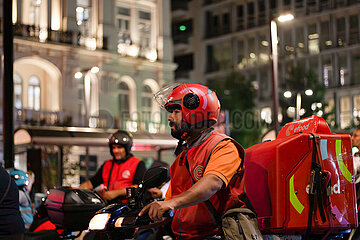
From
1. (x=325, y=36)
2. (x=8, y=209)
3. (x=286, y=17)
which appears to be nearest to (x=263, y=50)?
(x=325, y=36)

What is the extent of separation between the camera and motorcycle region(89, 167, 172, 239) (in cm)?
415

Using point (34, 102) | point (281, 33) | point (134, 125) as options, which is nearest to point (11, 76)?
point (34, 102)

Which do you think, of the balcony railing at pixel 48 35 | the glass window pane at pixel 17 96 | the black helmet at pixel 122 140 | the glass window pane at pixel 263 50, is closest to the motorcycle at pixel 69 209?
the black helmet at pixel 122 140

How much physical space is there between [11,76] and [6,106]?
1.66 ft

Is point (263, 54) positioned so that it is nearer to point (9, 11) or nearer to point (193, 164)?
point (9, 11)

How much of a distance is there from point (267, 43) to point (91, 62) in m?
23.7

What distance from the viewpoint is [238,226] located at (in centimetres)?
413

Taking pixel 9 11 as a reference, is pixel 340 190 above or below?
below

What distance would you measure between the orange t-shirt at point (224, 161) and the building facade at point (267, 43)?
38.1 metres

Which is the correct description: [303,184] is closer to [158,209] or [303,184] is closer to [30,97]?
[158,209]

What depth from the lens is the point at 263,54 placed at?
55062mm

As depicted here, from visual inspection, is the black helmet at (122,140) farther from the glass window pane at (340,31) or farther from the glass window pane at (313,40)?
the glass window pane at (313,40)

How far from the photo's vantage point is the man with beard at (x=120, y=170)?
8.12 m

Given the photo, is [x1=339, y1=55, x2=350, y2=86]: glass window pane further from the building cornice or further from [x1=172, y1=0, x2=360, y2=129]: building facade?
the building cornice
